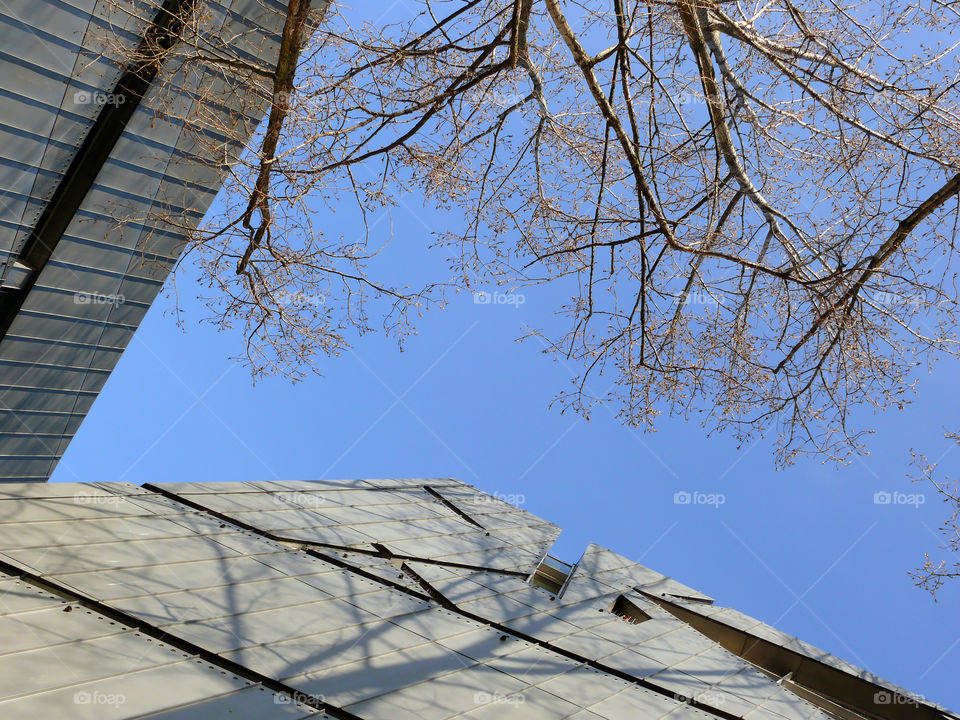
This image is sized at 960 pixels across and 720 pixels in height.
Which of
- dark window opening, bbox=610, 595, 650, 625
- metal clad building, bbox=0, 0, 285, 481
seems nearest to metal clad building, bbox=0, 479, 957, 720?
dark window opening, bbox=610, 595, 650, 625

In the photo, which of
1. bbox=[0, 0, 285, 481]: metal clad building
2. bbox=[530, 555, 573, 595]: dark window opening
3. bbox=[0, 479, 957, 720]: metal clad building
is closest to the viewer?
bbox=[0, 479, 957, 720]: metal clad building

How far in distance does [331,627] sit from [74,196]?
12.8 m

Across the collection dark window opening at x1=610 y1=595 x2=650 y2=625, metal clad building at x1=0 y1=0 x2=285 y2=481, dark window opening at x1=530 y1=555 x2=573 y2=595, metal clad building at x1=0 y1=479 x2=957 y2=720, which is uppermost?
metal clad building at x1=0 y1=0 x2=285 y2=481

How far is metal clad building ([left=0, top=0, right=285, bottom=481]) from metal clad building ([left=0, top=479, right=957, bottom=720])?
6133 millimetres

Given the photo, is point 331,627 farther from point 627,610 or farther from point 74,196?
point 74,196

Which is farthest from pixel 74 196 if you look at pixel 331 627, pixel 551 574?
pixel 331 627

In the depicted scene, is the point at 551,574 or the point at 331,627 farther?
the point at 551,574

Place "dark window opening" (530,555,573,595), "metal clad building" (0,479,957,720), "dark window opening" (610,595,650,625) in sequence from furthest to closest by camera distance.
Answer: "dark window opening" (530,555,573,595), "dark window opening" (610,595,650,625), "metal clad building" (0,479,957,720)

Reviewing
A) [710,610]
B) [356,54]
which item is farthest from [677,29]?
[710,610]

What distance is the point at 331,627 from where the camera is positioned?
21.9ft

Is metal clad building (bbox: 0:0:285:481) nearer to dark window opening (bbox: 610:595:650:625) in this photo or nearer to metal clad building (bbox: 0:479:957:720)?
metal clad building (bbox: 0:479:957:720)

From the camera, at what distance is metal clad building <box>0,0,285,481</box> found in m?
13.8

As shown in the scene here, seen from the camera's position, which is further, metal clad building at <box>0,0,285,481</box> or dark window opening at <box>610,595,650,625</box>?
metal clad building at <box>0,0,285,481</box>

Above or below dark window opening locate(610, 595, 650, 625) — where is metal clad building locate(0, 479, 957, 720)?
below
